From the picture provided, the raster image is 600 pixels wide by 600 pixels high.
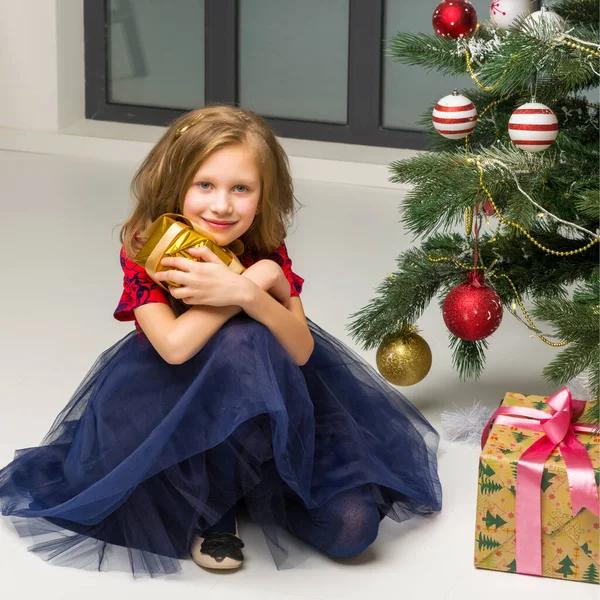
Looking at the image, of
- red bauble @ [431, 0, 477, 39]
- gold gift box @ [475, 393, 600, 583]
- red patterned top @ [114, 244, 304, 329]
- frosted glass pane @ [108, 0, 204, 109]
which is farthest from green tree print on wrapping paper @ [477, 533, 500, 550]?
frosted glass pane @ [108, 0, 204, 109]

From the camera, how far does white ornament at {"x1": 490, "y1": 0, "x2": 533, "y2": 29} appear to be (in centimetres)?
180

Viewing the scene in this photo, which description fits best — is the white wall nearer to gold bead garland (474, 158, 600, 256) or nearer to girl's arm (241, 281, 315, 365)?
gold bead garland (474, 158, 600, 256)

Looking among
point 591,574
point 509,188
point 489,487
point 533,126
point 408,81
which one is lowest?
point 591,574

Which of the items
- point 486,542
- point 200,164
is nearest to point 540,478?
point 486,542

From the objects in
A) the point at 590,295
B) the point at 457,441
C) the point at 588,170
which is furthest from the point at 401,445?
the point at 588,170

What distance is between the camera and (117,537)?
59.9 inches

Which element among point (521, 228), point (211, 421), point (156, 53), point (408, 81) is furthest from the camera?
point (156, 53)

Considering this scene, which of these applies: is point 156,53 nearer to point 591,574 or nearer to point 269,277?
point 269,277

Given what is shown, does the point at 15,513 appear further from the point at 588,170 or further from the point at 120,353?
the point at 588,170

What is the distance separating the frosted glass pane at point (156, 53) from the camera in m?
3.73

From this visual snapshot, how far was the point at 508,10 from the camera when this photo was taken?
181 cm

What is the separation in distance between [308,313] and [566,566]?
1.03m

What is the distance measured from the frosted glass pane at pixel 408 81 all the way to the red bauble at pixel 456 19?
161 cm

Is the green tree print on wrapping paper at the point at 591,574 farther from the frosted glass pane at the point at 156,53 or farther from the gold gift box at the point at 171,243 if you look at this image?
the frosted glass pane at the point at 156,53
